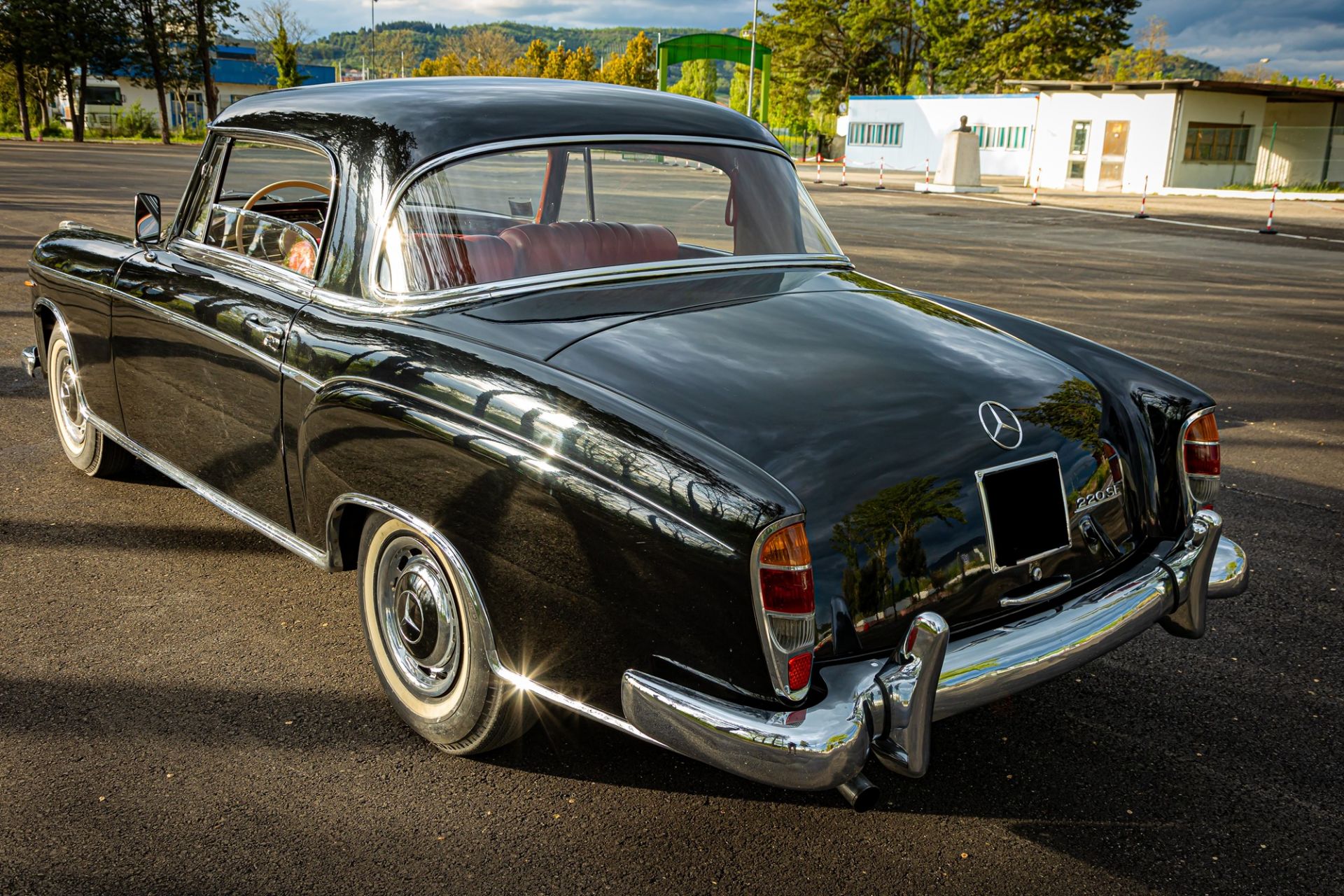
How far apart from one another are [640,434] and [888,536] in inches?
23.0

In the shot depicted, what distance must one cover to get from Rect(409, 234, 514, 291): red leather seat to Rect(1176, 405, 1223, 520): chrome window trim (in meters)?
1.95

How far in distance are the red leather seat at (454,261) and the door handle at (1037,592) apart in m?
1.61

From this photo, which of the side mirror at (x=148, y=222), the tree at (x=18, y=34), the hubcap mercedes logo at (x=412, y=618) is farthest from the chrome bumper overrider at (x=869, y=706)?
the tree at (x=18, y=34)

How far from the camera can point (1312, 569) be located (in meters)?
4.07

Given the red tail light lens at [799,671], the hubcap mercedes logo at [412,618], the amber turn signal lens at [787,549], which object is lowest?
the hubcap mercedes logo at [412,618]

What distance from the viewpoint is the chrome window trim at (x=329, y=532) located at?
7.90 feet

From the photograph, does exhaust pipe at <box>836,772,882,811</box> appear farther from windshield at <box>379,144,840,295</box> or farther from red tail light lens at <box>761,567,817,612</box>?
windshield at <box>379,144,840,295</box>

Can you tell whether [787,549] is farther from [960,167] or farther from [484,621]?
[960,167]

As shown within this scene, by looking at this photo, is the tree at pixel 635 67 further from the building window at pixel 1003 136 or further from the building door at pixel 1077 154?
the building door at pixel 1077 154

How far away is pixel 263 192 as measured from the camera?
4.15 m

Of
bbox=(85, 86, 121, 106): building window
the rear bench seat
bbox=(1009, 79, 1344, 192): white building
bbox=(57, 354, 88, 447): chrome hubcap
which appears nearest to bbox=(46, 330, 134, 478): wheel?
bbox=(57, 354, 88, 447): chrome hubcap

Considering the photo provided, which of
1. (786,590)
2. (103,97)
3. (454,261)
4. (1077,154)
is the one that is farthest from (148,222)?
(103,97)

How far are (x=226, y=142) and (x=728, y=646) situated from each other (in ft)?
9.28

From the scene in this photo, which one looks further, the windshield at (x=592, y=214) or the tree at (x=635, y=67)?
the tree at (x=635, y=67)
